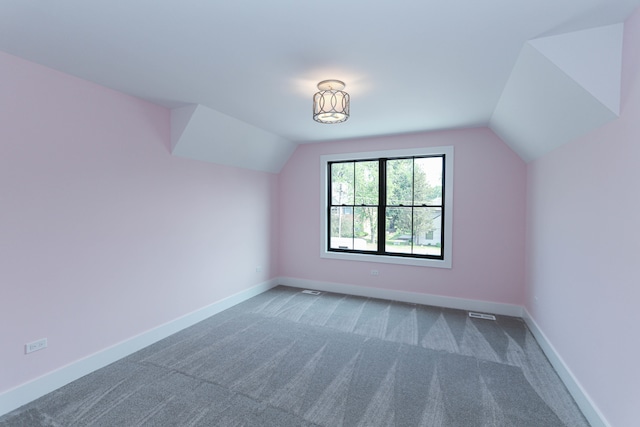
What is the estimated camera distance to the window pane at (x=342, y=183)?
4969 mm

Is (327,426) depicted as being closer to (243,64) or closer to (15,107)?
(243,64)

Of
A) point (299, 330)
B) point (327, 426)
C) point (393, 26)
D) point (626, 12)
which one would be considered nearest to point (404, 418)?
point (327, 426)

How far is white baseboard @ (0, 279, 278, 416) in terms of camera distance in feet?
7.02

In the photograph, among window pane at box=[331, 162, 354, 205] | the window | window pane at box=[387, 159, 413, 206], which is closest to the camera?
the window

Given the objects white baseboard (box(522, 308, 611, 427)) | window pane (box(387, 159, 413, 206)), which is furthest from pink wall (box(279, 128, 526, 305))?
white baseboard (box(522, 308, 611, 427))

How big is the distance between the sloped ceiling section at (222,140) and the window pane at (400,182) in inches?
68.8

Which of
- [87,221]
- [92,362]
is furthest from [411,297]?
[87,221]

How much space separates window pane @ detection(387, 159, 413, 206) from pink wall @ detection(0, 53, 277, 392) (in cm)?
270

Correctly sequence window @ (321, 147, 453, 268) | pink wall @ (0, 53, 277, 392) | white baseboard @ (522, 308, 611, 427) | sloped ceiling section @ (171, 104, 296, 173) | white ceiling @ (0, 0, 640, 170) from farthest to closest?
1. window @ (321, 147, 453, 268)
2. sloped ceiling section @ (171, 104, 296, 173)
3. pink wall @ (0, 53, 277, 392)
4. white baseboard @ (522, 308, 611, 427)
5. white ceiling @ (0, 0, 640, 170)

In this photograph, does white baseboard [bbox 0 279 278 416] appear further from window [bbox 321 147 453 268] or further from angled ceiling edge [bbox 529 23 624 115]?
angled ceiling edge [bbox 529 23 624 115]

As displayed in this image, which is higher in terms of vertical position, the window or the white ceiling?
the white ceiling

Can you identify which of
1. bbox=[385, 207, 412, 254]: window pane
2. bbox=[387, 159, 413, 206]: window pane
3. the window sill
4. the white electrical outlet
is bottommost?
the white electrical outlet

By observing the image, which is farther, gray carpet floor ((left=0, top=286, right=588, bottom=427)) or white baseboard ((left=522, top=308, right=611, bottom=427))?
gray carpet floor ((left=0, top=286, right=588, bottom=427))

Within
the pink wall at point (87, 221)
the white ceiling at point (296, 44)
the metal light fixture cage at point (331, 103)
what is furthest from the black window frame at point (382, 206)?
the metal light fixture cage at point (331, 103)
